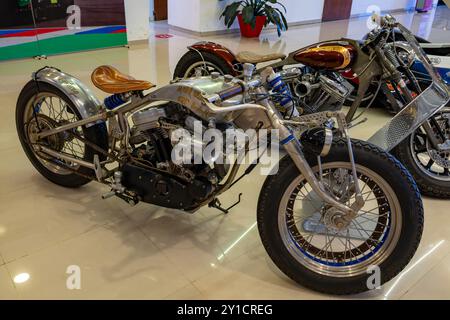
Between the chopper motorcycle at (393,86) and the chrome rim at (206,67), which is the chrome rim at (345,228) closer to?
the chopper motorcycle at (393,86)

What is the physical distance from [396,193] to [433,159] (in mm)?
1152

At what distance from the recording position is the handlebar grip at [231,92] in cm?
184

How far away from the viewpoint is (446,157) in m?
2.73

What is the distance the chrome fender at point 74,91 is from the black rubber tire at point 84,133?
4 centimetres

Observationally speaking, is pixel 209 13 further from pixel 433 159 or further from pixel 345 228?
pixel 345 228

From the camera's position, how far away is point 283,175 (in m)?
1.80

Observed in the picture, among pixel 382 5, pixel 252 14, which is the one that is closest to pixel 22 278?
pixel 252 14

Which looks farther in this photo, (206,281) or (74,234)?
(74,234)

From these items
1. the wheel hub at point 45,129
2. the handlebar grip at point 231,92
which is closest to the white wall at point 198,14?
the wheel hub at point 45,129
